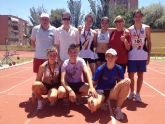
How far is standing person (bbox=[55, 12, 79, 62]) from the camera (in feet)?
25.0

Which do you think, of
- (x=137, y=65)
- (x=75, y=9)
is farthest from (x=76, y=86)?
(x=75, y=9)

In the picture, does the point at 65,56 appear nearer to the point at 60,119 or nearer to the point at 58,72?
the point at 58,72

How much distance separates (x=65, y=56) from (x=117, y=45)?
1.15m

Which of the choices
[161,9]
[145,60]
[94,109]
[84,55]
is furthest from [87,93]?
[161,9]

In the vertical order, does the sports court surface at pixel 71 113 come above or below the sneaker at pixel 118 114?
below

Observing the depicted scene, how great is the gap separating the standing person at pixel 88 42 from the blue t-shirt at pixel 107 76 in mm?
941

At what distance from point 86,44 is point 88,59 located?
0.35m

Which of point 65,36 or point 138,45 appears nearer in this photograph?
point 65,36

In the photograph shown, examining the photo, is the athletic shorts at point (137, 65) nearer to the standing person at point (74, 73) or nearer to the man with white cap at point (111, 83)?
the man with white cap at point (111, 83)

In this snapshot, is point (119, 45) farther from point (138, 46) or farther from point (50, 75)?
point (50, 75)

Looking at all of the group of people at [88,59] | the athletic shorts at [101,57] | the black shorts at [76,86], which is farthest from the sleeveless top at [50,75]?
the athletic shorts at [101,57]

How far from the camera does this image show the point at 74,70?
7.48 m

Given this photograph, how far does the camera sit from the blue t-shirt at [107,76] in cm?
721

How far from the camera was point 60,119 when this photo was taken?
266 inches
